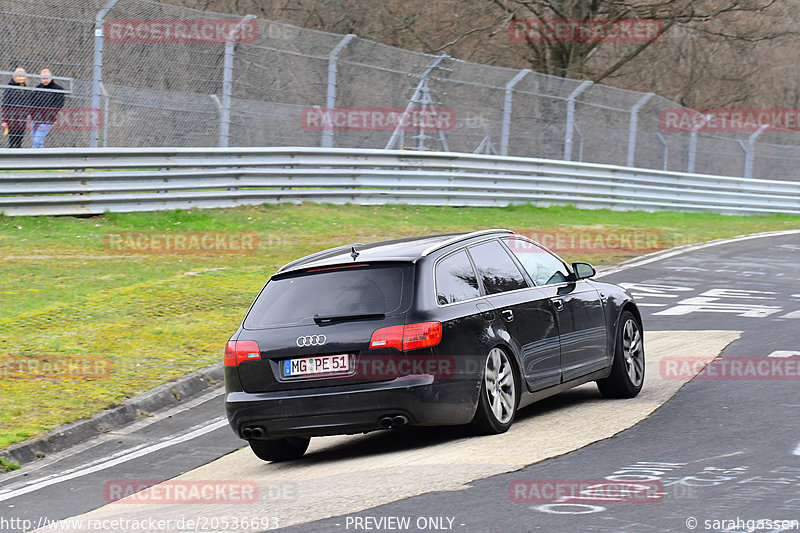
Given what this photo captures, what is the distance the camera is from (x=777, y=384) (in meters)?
9.39

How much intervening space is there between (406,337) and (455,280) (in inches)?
31.5

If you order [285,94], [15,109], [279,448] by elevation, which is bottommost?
[279,448]

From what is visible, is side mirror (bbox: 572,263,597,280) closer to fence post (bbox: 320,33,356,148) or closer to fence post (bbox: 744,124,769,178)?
fence post (bbox: 320,33,356,148)

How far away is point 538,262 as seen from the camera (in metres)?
9.12

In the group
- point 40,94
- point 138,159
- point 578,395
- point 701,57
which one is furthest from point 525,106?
point 701,57

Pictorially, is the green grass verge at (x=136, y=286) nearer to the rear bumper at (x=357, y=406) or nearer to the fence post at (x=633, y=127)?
the rear bumper at (x=357, y=406)

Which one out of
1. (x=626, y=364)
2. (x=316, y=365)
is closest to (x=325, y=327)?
(x=316, y=365)

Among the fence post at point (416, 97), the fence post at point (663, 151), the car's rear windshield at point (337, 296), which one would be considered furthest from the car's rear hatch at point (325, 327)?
the fence post at point (663, 151)

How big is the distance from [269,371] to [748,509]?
326cm

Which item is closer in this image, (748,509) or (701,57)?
(748,509)

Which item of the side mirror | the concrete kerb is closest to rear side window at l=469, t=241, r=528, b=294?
the side mirror

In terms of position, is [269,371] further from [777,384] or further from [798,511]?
[777,384]

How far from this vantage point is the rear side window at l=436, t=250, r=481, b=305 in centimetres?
783

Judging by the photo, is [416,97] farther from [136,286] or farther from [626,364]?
[626,364]
